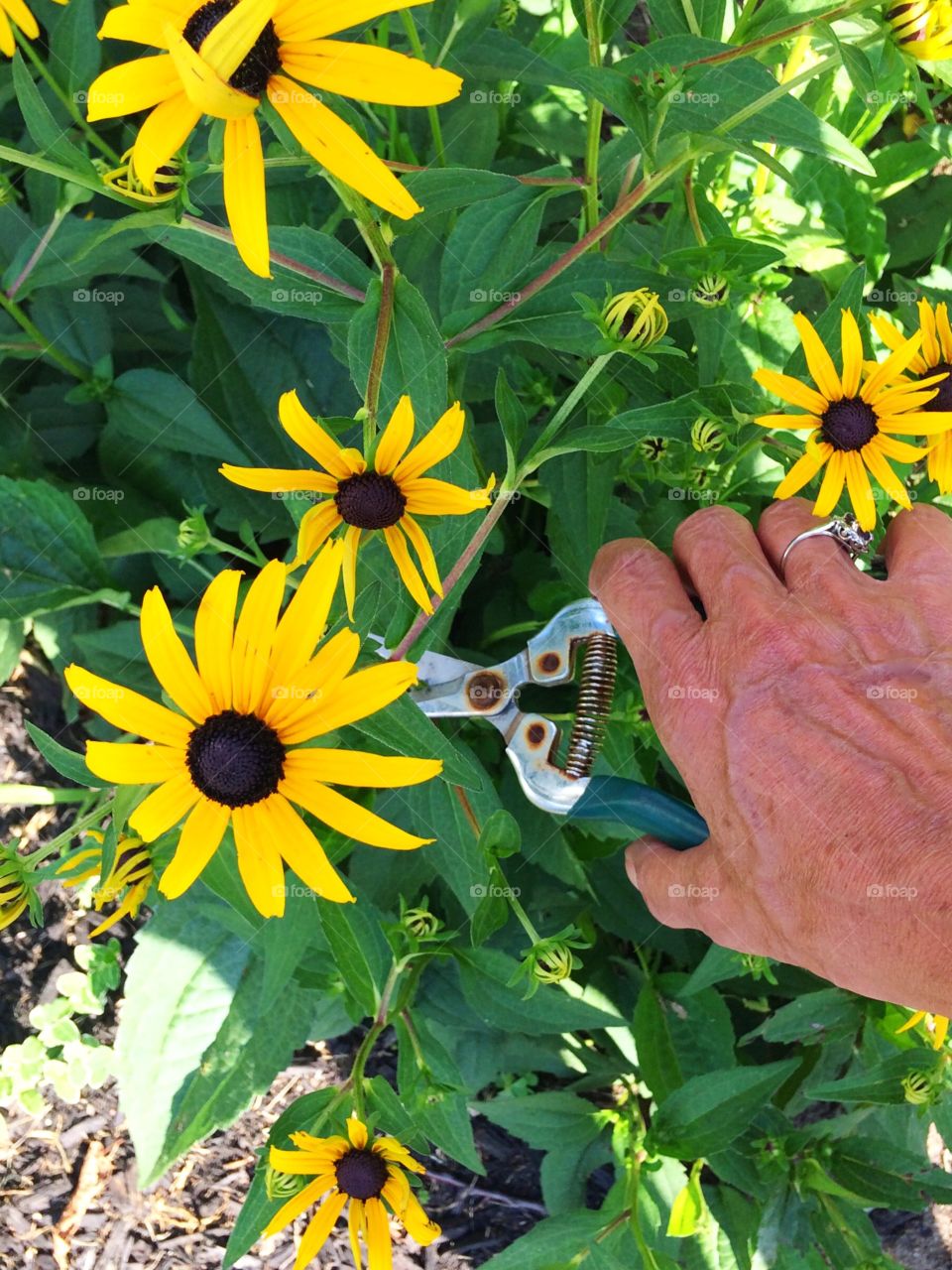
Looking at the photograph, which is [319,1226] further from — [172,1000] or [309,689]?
[309,689]

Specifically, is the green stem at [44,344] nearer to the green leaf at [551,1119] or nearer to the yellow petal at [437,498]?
the yellow petal at [437,498]

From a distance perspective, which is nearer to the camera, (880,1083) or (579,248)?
(579,248)

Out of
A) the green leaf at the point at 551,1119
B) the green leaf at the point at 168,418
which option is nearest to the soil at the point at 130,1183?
the green leaf at the point at 551,1119

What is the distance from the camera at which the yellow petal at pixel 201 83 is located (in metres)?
0.63

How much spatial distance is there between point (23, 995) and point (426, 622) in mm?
1278

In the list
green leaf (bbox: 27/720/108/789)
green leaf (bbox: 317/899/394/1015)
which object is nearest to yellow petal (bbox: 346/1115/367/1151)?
green leaf (bbox: 317/899/394/1015)

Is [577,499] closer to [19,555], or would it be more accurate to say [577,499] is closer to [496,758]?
[496,758]

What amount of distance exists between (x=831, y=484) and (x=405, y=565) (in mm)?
492

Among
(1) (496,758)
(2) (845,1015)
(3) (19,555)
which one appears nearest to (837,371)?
(1) (496,758)

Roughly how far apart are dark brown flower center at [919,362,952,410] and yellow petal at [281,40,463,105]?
0.73 meters

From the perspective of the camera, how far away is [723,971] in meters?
1.42

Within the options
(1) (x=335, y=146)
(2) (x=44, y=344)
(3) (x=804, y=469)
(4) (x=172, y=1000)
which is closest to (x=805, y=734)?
(3) (x=804, y=469)

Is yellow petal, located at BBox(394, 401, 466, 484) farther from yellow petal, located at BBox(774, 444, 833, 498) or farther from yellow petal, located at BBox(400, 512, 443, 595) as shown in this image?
yellow petal, located at BBox(774, 444, 833, 498)

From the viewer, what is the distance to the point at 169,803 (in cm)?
90
